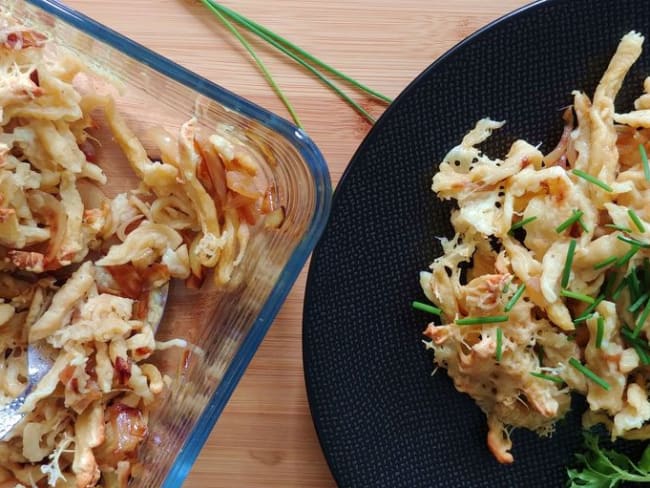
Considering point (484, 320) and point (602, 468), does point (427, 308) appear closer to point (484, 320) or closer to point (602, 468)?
point (484, 320)

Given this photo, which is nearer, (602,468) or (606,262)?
(606,262)

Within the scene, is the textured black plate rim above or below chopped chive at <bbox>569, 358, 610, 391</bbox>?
above

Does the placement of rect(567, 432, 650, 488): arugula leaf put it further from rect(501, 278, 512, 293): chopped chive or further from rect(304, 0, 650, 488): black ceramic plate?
rect(501, 278, 512, 293): chopped chive

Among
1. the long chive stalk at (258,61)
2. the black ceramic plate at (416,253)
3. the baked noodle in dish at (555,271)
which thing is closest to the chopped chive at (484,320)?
the baked noodle in dish at (555,271)

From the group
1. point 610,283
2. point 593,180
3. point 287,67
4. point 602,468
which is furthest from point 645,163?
point 287,67

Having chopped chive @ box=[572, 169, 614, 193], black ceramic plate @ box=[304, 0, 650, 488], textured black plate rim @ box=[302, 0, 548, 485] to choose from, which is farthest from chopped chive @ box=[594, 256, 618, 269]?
textured black plate rim @ box=[302, 0, 548, 485]

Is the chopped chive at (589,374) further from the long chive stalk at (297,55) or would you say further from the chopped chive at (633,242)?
the long chive stalk at (297,55)

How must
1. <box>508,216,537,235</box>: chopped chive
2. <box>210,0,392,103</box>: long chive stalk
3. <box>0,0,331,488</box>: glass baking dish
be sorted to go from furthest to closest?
<box>210,0,392,103</box>: long chive stalk
<box>508,216,537,235</box>: chopped chive
<box>0,0,331,488</box>: glass baking dish
